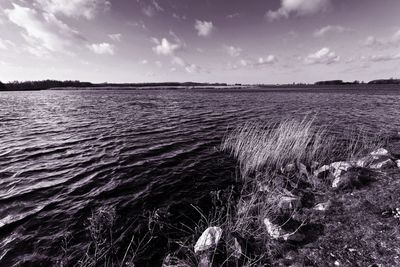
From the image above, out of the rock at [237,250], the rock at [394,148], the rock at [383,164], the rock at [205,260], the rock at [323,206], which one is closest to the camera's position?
the rock at [205,260]

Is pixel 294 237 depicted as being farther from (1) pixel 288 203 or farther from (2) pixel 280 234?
(1) pixel 288 203

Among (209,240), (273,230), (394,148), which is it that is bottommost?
(394,148)

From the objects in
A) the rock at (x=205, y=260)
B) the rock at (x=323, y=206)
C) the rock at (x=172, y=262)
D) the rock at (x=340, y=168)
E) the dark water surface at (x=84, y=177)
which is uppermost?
the rock at (x=340, y=168)

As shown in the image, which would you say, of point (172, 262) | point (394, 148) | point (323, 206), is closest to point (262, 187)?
point (323, 206)

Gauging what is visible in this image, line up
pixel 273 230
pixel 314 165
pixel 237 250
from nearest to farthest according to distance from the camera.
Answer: pixel 237 250
pixel 273 230
pixel 314 165

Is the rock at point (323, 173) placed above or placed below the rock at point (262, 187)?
above

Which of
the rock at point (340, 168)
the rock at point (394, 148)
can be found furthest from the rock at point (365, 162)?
the rock at point (394, 148)

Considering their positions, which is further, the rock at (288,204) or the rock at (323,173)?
the rock at (323,173)

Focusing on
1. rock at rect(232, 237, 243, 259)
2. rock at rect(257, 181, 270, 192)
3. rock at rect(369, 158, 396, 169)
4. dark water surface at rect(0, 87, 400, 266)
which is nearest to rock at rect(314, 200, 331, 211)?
rock at rect(257, 181, 270, 192)

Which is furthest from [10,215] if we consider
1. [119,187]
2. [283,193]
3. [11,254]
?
[283,193]

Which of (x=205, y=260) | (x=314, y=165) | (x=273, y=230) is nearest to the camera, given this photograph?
(x=205, y=260)

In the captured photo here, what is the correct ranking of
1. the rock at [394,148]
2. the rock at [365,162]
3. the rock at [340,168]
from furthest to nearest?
the rock at [394,148] → the rock at [365,162] → the rock at [340,168]

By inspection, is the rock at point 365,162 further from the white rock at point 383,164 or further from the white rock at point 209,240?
the white rock at point 209,240

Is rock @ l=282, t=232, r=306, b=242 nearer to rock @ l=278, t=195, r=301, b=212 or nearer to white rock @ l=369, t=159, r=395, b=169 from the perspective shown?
rock @ l=278, t=195, r=301, b=212
